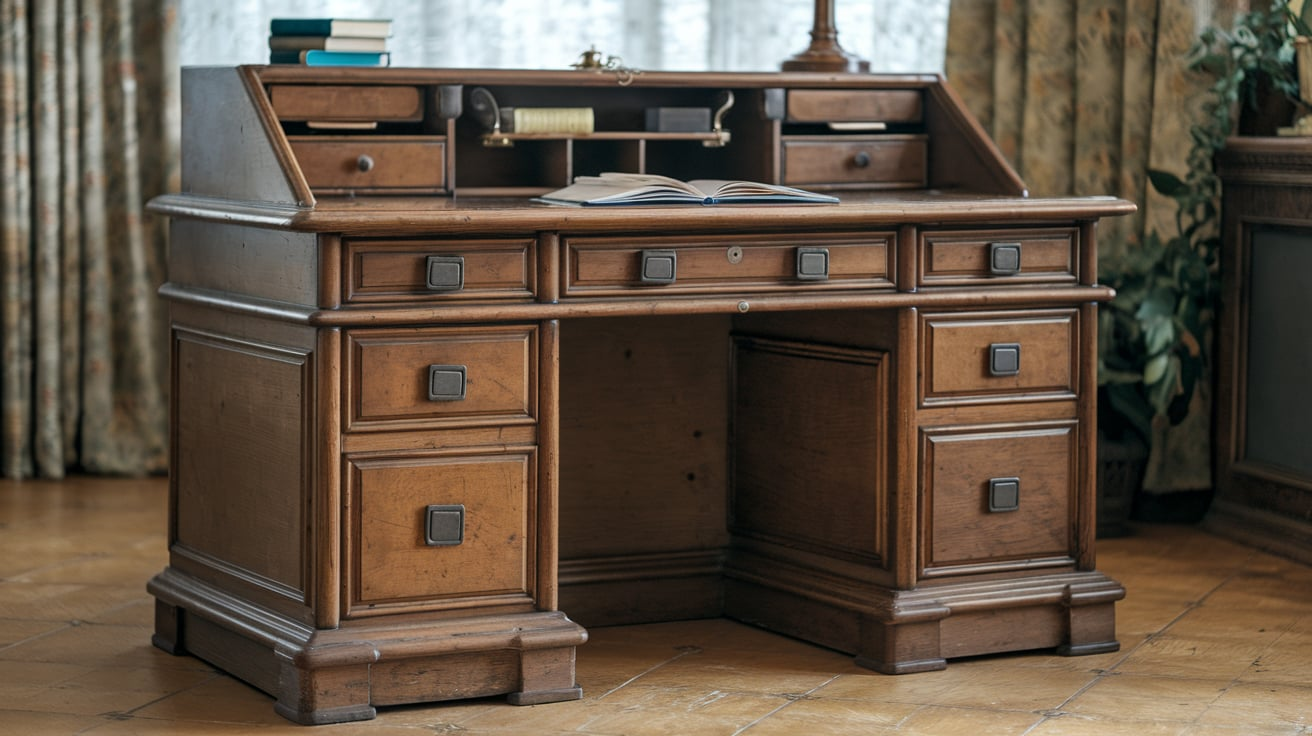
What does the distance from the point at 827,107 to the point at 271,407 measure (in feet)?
4.22

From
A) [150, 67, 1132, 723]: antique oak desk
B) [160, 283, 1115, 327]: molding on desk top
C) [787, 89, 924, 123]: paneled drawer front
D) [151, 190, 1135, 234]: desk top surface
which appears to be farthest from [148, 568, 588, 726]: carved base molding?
[787, 89, 924, 123]: paneled drawer front

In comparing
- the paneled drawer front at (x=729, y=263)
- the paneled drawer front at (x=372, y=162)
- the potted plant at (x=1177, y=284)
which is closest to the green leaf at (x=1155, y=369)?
the potted plant at (x=1177, y=284)

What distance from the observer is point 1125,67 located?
15.7 ft

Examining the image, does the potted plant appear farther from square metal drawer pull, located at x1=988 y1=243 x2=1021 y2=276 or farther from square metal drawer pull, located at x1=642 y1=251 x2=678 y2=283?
square metal drawer pull, located at x1=642 y1=251 x2=678 y2=283

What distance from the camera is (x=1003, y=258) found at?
3.25 metres

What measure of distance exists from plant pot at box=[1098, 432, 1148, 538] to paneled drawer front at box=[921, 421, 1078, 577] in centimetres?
116

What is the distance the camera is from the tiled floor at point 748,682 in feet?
9.41

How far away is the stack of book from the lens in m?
3.28

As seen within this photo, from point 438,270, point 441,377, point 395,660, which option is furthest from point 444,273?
point 395,660

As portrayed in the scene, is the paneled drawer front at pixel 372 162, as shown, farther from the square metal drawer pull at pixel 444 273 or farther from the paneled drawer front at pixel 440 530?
the paneled drawer front at pixel 440 530

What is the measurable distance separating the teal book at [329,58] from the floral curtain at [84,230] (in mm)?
1850

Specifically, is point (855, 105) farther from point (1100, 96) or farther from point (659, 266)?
point (1100, 96)

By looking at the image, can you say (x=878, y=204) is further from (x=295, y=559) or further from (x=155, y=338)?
(x=155, y=338)

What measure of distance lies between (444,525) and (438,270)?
408 mm
